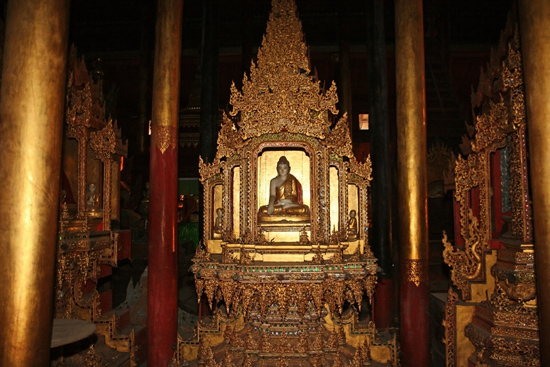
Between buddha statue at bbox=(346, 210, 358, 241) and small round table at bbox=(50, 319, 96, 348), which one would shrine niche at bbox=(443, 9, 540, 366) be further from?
small round table at bbox=(50, 319, 96, 348)

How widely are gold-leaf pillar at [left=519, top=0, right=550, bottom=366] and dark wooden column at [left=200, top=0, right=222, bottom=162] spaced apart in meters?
7.15

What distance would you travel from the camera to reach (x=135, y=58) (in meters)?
16.7

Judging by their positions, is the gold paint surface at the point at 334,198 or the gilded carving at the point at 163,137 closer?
the gilded carving at the point at 163,137

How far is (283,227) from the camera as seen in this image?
6.38 m

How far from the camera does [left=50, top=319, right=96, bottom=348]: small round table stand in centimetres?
349

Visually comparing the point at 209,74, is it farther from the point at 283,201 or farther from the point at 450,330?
the point at 450,330

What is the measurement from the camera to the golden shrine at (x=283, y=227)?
19.4 ft

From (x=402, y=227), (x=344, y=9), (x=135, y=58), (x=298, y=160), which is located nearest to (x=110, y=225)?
(x=298, y=160)

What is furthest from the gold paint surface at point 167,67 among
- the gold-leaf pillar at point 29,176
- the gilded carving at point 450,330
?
the gilded carving at point 450,330

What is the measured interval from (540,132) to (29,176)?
3857 mm

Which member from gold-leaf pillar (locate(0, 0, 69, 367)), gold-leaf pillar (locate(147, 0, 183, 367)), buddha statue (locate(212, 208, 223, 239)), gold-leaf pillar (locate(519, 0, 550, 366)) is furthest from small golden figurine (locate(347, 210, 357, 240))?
gold-leaf pillar (locate(0, 0, 69, 367))

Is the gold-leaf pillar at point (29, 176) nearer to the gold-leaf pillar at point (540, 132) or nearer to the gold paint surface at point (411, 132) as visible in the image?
the gold-leaf pillar at point (540, 132)

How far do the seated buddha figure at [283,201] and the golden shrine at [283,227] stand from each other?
2cm

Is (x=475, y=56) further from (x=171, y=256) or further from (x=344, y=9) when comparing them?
(x=171, y=256)
